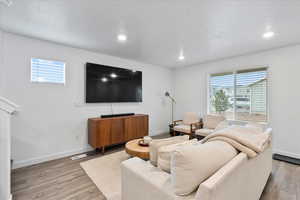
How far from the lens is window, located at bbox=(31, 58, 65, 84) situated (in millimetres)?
2791

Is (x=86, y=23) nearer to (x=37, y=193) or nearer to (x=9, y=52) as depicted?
(x=9, y=52)

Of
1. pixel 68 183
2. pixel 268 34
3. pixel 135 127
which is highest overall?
pixel 268 34

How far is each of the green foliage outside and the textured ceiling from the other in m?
1.43

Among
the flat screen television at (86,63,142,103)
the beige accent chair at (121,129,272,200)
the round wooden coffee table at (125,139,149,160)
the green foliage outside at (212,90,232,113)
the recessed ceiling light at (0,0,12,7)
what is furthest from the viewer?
the green foliage outside at (212,90,232,113)

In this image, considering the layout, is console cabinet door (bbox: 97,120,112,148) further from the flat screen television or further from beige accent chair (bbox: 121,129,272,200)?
beige accent chair (bbox: 121,129,272,200)

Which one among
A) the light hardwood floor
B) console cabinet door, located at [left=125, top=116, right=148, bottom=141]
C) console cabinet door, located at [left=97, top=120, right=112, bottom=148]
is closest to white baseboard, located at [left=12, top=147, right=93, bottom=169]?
the light hardwood floor

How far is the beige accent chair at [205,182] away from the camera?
2.85ft

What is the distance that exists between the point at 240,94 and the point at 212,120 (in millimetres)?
1043

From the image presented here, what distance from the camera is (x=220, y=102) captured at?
4289mm

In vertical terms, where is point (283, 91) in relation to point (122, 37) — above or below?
below

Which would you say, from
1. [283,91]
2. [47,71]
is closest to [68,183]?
[47,71]

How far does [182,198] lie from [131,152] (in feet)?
5.17

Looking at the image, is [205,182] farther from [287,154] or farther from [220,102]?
[220,102]

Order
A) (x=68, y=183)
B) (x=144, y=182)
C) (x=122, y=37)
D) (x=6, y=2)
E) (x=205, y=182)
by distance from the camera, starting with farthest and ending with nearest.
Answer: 1. (x=122, y=37)
2. (x=68, y=183)
3. (x=6, y=2)
4. (x=144, y=182)
5. (x=205, y=182)
